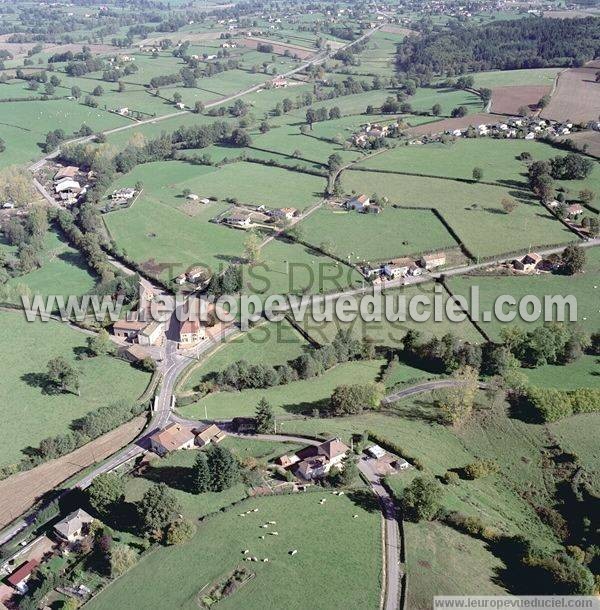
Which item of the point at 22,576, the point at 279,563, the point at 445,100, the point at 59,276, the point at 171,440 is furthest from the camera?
the point at 445,100

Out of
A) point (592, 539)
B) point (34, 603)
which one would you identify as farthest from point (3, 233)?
point (592, 539)

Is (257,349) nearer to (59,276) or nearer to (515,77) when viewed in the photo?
(59,276)

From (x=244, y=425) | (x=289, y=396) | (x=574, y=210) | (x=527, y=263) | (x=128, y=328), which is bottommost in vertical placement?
(x=289, y=396)

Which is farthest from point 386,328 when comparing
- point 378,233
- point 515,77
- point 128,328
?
point 515,77

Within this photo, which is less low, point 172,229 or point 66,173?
point 172,229

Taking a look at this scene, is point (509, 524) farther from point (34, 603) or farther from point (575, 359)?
point (34, 603)

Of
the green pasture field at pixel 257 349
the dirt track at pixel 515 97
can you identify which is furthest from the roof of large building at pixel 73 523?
the dirt track at pixel 515 97

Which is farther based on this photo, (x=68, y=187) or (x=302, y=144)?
(x=302, y=144)
